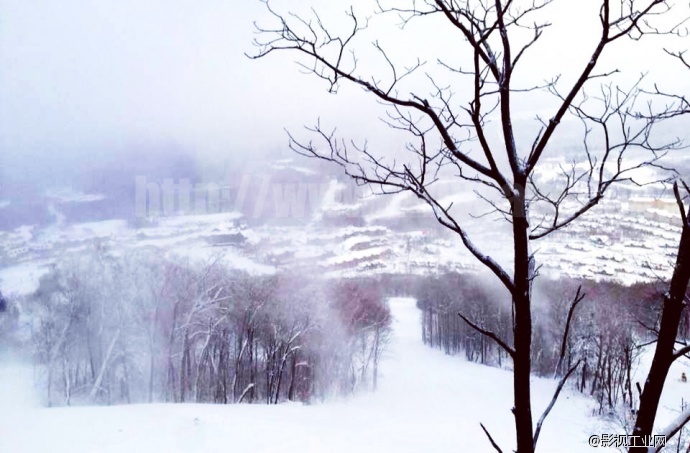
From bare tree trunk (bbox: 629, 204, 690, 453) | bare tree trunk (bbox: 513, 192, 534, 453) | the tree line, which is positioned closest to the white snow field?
the tree line

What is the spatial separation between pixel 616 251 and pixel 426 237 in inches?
996

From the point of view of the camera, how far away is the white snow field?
8.63m

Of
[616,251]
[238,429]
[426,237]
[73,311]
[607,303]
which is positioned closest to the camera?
[238,429]

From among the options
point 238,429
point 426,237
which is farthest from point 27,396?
point 426,237

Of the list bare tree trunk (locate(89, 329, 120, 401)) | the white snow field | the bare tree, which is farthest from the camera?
bare tree trunk (locate(89, 329, 120, 401))

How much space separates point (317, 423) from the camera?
44.7ft

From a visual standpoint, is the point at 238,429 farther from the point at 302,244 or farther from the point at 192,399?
the point at 302,244

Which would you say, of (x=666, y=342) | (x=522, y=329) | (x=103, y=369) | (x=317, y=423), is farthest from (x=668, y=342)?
(x=103, y=369)

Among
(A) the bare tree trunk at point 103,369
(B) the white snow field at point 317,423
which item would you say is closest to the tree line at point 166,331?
(A) the bare tree trunk at point 103,369

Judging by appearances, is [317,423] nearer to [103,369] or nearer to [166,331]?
[166,331]

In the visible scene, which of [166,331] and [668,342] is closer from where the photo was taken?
[668,342]

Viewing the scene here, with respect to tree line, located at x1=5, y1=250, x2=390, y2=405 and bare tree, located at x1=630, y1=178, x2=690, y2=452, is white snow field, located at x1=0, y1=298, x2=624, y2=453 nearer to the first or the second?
tree line, located at x1=5, y1=250, x2=390, y2=405

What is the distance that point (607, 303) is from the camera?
24375 millimetres

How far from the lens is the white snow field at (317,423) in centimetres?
863
